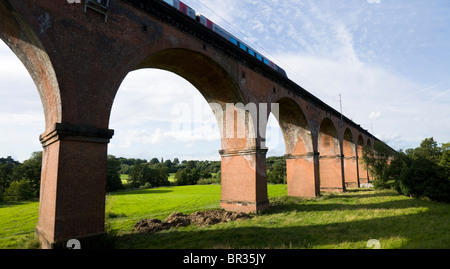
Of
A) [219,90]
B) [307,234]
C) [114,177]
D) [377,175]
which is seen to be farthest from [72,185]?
[114,177]

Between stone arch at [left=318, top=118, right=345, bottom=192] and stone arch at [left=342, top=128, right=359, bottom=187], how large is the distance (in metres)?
6.20

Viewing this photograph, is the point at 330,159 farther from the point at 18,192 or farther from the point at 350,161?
the point at 18,192

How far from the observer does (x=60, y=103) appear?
6.69 metres

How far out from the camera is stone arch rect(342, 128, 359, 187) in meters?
32.7

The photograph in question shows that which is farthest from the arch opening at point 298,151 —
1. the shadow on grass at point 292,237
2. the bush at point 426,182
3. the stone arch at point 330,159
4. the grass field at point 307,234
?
the shadow on grass at point 292,237

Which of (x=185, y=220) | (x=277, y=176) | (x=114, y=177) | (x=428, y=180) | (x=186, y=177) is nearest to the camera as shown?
(x=185, y=220)

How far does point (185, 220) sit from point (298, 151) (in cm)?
1305

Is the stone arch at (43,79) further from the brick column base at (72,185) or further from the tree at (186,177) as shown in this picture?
the tree at (186,177)

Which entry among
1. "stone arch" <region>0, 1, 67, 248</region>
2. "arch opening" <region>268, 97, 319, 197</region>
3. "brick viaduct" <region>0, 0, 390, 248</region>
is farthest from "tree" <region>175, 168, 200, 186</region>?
"stone arch" <region>0, 1, 67, 248</region>

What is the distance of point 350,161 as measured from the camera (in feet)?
109

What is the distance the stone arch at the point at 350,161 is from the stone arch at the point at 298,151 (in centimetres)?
1430

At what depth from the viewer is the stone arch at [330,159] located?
84.8 feet
